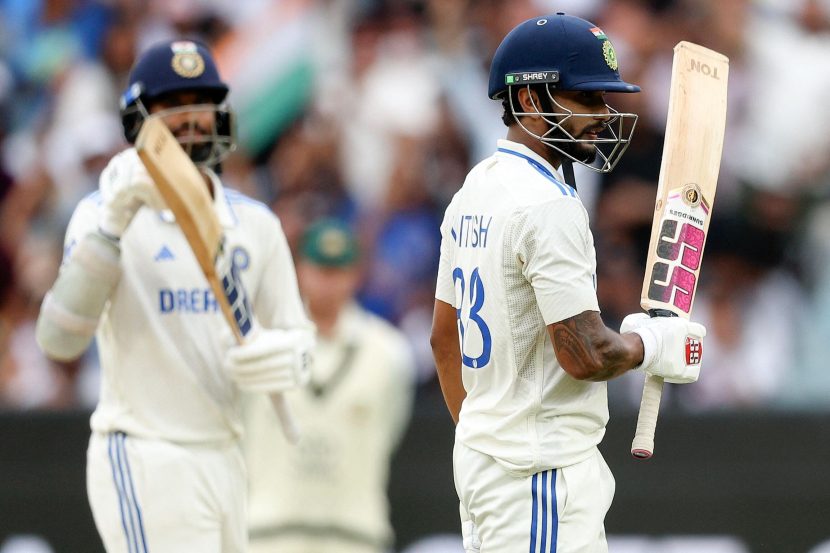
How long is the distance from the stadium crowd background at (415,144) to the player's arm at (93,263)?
3039mm

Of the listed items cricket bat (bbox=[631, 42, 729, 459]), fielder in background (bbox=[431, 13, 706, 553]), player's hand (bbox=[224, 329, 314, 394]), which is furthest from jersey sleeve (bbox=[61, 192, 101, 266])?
cricket bat (bbox=[631, 42, 729, 459])

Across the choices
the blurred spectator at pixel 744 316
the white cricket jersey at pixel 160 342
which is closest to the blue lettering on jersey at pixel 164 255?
the white cricket jersey at pixel 160 342

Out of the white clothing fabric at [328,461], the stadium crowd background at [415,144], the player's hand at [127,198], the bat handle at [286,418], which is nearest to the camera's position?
the player's hand at [127,198]

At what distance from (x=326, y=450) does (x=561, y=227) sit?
2.78 metres

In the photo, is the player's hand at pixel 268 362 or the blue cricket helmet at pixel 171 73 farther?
the blue cricket helmet at pixel 171 73

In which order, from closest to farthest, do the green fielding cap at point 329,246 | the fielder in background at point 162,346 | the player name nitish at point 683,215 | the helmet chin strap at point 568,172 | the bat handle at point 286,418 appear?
1. the helmet chin strap at point 568,172
2. the player name nitish at point 683,215
3. the fielder in background at point 162,346
4. the bat handle at point 286,418
5. the green fielding cap at point 329,246

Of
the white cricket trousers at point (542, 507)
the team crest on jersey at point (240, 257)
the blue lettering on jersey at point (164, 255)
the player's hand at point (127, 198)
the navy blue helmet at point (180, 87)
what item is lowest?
the white cricket trousers at point (542, 507)

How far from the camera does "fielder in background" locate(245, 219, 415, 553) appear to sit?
19.1 ft

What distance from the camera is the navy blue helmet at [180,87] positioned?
4234 mm

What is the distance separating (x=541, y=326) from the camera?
3432 millimetres

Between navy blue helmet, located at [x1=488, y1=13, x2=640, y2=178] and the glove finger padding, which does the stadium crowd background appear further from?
navy blue helmet, located at [x1=488, y1=13, x2=640, y2=178]

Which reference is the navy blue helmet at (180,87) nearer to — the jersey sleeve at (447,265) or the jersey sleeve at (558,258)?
the jersey sleeve at (447,265)

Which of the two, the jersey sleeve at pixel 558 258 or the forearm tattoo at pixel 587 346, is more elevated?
the jersey sleeve at pixel 558 258

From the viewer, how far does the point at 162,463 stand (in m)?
4.11
